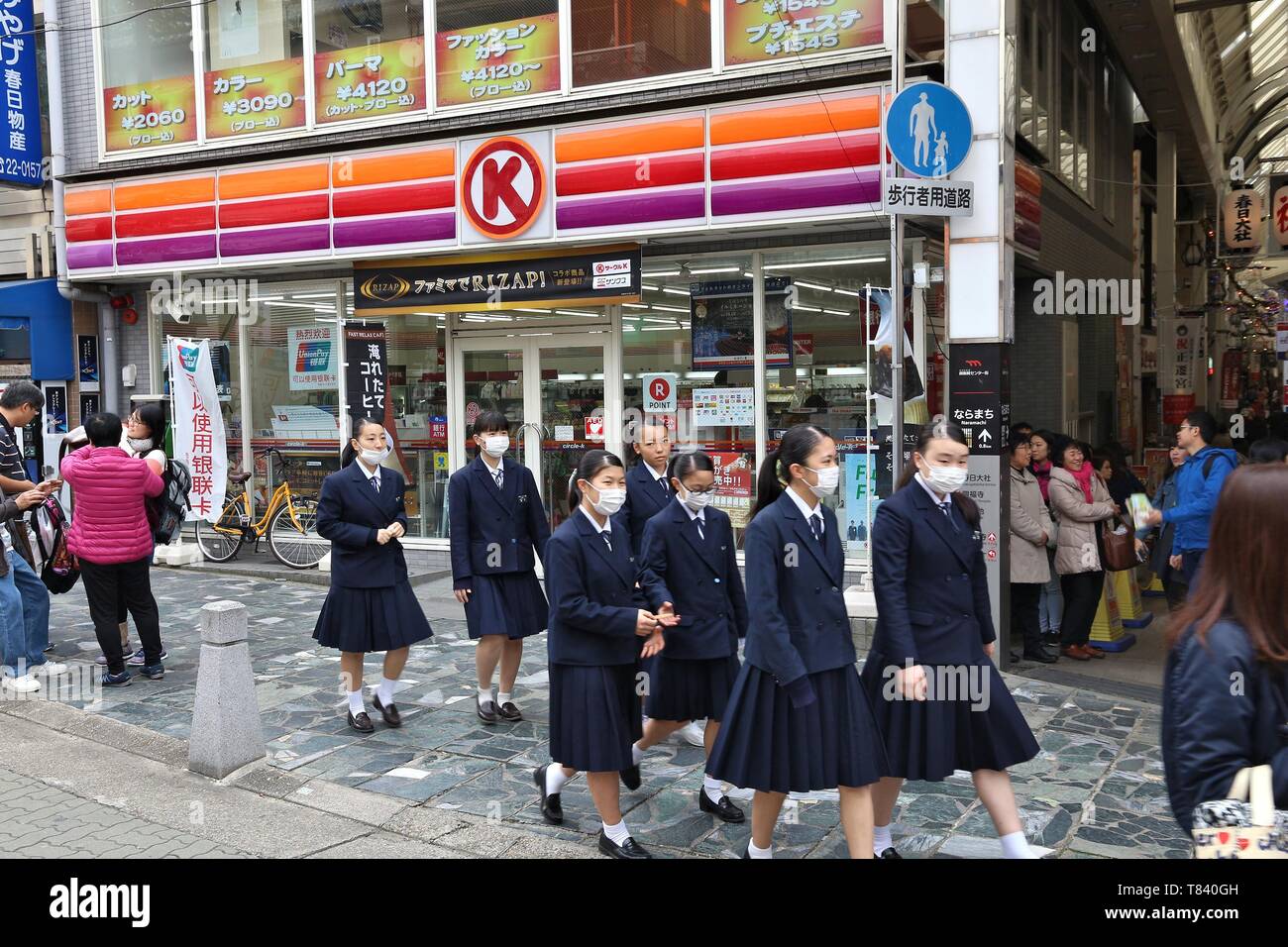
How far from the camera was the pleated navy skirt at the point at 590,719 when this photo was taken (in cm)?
480

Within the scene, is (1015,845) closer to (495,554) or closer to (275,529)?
(495,554)

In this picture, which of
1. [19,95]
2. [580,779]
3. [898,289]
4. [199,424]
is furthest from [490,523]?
[19,95]

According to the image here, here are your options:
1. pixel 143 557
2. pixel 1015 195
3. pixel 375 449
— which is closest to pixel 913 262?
pixel 1015 195

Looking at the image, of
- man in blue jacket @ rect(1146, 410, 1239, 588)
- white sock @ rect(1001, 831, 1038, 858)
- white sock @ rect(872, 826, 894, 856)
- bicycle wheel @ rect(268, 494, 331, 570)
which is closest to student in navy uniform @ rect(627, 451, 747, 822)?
white sock @ rect(872, 826, 894, 856)

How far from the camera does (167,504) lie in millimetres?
8312

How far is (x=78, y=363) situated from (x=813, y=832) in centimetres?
1186

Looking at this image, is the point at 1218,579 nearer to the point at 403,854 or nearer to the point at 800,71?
the point at 403,854

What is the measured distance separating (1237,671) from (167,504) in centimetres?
762

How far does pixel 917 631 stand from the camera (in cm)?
465

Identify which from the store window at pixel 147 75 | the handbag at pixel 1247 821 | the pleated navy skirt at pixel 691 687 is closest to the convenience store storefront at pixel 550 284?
the store window at pixel 147 75

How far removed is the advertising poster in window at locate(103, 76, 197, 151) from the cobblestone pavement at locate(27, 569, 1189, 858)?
642 centimetres

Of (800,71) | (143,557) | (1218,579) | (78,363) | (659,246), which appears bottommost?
(143,557)

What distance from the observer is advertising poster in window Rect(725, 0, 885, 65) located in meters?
9.20

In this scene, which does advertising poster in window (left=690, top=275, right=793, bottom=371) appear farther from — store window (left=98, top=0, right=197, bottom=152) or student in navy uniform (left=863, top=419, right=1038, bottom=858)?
store window (left=98, top=0, right=197, bottom=152)
